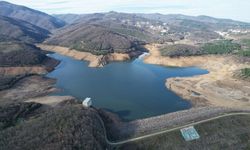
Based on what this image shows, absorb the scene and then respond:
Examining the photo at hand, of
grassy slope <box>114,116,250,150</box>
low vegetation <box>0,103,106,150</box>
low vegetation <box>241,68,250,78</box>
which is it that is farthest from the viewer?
low vegetation <box>241,68,250,78</box>

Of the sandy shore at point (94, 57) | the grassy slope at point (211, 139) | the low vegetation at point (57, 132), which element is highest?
the low vegetation at point (57, 132)

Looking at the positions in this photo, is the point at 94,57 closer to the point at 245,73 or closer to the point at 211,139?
the point at 245,73

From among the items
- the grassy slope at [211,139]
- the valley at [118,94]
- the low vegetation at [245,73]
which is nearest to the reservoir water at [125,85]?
the valley at [118,94]

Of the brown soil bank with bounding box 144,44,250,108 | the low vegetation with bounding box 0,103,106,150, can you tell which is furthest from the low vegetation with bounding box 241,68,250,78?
→ the low vegetation with bounding box 0,103,106,150

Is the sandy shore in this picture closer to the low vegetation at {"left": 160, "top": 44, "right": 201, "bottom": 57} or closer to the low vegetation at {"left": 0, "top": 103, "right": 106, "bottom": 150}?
the low vegetation at {"left": 160, "top": 44, "right": 201, "bottom": 57}

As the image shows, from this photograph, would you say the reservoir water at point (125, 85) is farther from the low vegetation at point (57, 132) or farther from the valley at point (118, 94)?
the low vegetation at point (57, 132)

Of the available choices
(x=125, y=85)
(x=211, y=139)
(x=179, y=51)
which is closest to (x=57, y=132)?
(x=211, y=139)
